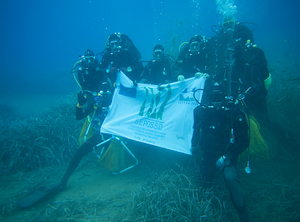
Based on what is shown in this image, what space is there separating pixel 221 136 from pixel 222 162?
0.49m

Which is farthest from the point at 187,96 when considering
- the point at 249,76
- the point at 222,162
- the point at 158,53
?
the point at 158,53

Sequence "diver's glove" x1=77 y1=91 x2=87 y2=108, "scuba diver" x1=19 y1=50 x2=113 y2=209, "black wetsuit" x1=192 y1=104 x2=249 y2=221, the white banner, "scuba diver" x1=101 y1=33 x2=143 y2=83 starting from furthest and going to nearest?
1. "scuba diver" x1=101 y1=33 x2=143 y2=83
2. "diver's glove" x1=77 y1=91 x2=87 y2=108
3. the white banner
4. "scuba diver" x1=19 y1=50 x2=113 y2=209
5. "black wetsuit" x1=192 y1=104 x2=249 y2=221

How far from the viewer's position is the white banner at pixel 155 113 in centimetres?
357

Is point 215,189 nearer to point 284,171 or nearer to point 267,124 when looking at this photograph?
point 284,171

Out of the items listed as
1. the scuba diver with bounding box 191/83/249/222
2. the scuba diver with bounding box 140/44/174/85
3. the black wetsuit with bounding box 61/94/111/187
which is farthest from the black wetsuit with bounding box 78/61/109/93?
the scuba diver with bounding box 191/83/249/222

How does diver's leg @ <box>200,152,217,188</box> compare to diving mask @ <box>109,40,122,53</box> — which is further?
diving mask @ <box>109,40,122,53</box>

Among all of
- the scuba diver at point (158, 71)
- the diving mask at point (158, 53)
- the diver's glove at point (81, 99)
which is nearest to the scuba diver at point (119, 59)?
the scuba diver at point (158, 71)

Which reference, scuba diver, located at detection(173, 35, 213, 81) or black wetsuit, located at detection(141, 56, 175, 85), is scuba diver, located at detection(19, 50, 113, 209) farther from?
scuba diver, located at detection(173, 35, 213, 81)

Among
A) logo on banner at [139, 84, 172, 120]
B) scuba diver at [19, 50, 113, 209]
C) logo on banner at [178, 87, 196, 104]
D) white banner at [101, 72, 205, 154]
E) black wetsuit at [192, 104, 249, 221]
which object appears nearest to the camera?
black wetsuit at [192, 104, 249, 221]

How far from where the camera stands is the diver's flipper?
3.20 meters

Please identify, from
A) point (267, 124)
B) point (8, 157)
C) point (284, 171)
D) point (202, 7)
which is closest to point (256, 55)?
point (267, 124)

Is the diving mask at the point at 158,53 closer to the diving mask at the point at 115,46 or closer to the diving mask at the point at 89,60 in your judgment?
the diving mask at the point at 115,46

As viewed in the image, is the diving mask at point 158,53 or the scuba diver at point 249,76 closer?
the scuba diver at point 249,76

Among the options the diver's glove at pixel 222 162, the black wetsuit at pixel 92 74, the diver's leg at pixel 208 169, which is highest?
the black wetsuit at pixel 92 74
